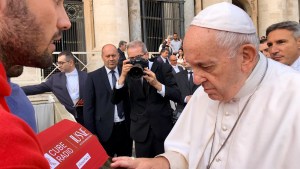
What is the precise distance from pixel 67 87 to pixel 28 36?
5.45 metres

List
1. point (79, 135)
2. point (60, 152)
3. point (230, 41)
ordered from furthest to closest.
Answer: point (230, 41)
point (79, 135)
point (60, 152)

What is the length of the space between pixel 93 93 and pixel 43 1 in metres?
4.65

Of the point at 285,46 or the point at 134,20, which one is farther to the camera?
the point at 134,20

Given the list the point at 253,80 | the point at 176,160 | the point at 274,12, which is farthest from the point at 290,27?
the point at 274,12

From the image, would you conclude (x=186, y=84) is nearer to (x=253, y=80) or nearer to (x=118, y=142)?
(x=118, y=142)

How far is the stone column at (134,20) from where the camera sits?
46.1ft

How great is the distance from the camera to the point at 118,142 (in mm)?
5777

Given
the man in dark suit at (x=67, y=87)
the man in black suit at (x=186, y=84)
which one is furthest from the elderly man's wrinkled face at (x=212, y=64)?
the man in dark suit at (x=67, y=87)

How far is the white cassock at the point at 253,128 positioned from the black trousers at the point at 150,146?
8.98 ft

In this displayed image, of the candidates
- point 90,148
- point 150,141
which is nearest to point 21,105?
point 90,148

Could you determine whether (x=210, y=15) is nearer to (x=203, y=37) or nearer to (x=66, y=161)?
(x=203, y=37)

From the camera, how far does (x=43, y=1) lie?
1.16 m

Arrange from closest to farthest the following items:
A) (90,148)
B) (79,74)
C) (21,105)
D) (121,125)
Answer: (90,148)
(21,105)
(121,125)
(79,74)

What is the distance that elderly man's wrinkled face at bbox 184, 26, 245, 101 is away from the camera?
209cm
